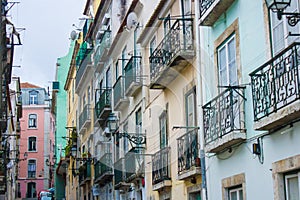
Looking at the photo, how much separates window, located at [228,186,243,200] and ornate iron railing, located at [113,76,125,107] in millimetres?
10943

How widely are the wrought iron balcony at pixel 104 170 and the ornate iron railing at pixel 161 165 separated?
731 centimetres

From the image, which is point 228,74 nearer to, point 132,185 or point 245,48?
point 245,48

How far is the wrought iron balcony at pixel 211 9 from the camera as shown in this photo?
44.5 feet

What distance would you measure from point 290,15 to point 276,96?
1.30 m

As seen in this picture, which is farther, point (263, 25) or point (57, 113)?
point (57, 113)

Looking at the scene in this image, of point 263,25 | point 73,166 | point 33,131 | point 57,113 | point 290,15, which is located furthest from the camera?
point 33,131

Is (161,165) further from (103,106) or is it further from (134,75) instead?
(103,106)

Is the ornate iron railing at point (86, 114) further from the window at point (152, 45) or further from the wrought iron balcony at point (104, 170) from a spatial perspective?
the window at point (152, 45)

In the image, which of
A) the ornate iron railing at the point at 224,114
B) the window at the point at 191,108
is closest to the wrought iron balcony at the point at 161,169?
the window at the point at 191,108

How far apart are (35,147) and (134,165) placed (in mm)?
51045

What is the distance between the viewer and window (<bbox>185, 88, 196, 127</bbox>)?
16078mm

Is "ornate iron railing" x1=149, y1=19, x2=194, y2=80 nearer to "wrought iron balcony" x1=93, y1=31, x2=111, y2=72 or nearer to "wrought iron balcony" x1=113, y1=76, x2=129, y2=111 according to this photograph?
"wrought iron balcony" x1=113, y1=76, x2=129, y2=111

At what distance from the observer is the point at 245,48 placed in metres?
12.7

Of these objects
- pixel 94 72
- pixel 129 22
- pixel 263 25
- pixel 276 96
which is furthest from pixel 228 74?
pixel 94 72
